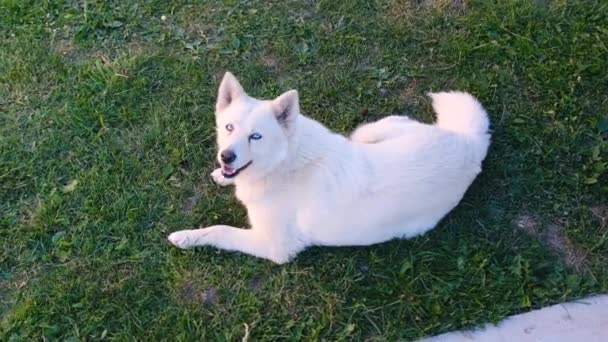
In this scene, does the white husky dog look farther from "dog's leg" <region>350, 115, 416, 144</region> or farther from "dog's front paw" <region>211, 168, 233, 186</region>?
"dog's front paw" <region>211, 168, 233, 186</region>

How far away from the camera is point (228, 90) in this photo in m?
3.36

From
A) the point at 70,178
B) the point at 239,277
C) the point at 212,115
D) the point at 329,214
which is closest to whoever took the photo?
the point at 329,214

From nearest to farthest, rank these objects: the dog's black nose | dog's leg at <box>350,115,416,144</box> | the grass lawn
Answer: the dog's black nose → the grass lawn → dog's leg at <box>350,115,416,144</box>

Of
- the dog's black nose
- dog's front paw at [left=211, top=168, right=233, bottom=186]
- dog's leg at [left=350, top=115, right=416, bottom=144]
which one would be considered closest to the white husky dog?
the dog's black nose

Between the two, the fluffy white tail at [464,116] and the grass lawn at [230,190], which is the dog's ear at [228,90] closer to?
the grass lawn at [230,190]

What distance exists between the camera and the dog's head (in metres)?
3.19

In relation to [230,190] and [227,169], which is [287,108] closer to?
[227,169]

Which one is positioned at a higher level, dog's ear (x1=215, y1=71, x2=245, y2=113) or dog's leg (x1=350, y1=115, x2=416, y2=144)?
dog's ear (x1=215, y1=71, x2=245, y2=113)

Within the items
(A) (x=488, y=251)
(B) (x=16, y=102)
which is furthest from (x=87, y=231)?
(A) (x=488, y=251)

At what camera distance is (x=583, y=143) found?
13.5 feet

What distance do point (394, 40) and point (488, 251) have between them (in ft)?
6.05

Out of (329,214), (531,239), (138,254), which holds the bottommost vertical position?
(138,254)

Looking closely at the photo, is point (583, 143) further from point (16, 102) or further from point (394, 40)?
point (16, 102)

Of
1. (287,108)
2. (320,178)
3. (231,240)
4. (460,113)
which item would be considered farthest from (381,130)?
(231,240)
